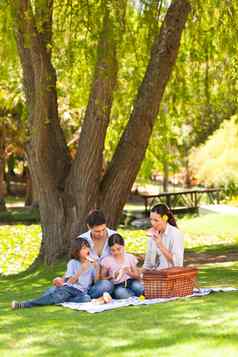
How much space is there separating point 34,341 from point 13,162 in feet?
134

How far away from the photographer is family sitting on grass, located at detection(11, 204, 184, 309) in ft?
29.7

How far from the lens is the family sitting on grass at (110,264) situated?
9.05 metres

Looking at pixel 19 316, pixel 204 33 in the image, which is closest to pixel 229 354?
pixel 19 316

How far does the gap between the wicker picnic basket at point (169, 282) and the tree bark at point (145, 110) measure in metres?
5.55

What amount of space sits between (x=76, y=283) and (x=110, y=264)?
0.49 meters

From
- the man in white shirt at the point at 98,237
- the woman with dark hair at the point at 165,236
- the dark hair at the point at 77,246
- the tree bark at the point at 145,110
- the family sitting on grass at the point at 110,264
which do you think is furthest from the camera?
the tree bark at the point at 145,110

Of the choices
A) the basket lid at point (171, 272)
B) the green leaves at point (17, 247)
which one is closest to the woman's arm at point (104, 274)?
the basket lid at point (171, 272)

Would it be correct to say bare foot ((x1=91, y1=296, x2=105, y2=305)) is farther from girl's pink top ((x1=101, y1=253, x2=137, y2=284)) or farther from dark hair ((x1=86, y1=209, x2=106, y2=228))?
dark hair ((x1=86, y1=209, x2=106, y2=228))

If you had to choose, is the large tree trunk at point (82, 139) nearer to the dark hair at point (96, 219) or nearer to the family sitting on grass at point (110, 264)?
the dark hair at point (96, 219)

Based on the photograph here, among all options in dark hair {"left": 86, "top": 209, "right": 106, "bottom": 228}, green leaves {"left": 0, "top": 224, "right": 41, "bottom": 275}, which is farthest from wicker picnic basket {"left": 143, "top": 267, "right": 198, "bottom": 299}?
green leaves {"left": 0, "top": 224, "right": 41, "bottom": 275}

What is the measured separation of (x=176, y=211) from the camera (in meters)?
31.9

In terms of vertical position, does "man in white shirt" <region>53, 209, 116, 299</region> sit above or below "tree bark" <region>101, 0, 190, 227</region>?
below

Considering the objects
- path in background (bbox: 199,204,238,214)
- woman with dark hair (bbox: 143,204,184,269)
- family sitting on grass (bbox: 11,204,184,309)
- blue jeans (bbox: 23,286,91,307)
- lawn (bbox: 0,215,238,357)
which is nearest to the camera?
lawn (bbox: 0,215,238,357)

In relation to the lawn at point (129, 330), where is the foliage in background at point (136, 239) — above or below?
below
